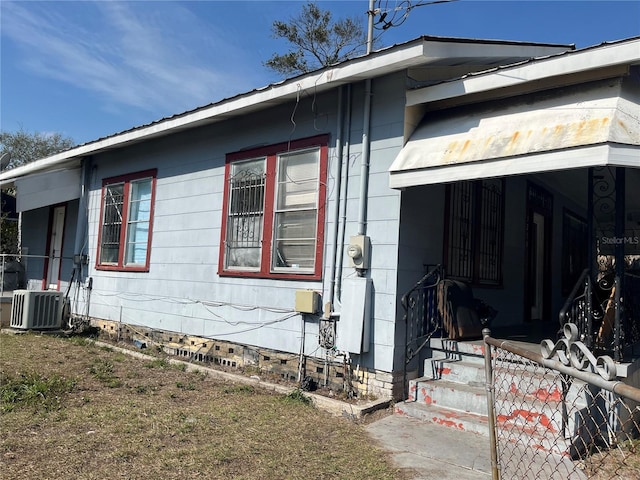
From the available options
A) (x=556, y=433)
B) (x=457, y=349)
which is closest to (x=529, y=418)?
(x=556, y=433)

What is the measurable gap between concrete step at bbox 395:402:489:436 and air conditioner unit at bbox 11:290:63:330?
738 centimetres

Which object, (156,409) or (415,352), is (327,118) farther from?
(156,409)

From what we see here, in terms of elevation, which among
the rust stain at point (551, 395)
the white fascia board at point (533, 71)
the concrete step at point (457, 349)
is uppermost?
the white fascia board at point (533, 71)

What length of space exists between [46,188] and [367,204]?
315 inches

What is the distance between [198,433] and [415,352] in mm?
2501

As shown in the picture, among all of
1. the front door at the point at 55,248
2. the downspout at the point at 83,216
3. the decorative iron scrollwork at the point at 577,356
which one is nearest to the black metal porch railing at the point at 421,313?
the decorative iron scrollwork at the point at 577,356

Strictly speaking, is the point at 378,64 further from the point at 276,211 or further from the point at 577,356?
the point at 577,356

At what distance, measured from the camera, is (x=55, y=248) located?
12.9 m

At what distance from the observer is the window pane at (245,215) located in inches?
290

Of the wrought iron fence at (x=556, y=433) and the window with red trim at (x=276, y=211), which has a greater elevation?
the window with red trim at (x=276, y=211)

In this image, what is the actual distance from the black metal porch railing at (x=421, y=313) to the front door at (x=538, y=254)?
3726 mm

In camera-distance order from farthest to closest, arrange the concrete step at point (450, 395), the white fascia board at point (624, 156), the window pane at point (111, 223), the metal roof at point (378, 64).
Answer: the window pane at point (111, 223), the metal roof at point (378, 64), the concrete step at point (450, 395), the white fascia board at point (624, 156)

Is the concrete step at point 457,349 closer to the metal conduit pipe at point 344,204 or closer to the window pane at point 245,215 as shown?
the metal conduit pipe at point 344,204

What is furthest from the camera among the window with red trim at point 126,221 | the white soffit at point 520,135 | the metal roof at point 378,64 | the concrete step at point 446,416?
the window with red trim at point 126,221
